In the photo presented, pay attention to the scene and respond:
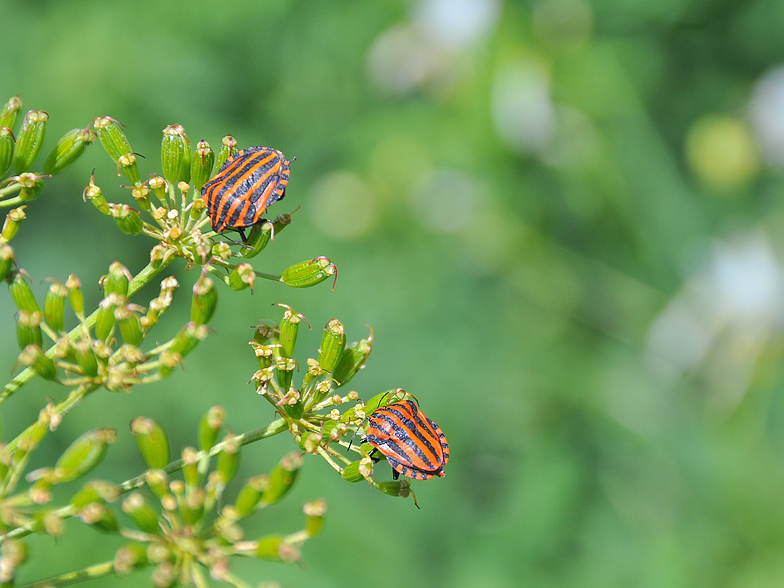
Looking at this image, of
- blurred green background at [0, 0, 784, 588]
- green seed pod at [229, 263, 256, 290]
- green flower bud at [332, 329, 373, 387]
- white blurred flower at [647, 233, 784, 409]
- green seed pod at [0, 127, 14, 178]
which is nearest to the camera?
green seed pod at [229, 263, 256, 290]

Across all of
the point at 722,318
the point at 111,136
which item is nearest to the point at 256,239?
the point at 111,136

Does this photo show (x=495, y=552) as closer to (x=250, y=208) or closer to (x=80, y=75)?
(x=250, y=208)

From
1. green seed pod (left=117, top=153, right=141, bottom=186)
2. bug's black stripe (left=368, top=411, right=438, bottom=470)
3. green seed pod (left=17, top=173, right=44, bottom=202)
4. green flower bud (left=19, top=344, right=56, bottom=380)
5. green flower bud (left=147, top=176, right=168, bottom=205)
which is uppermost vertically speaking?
green seed pod (left=117, top=153, right=141, bottom=186)

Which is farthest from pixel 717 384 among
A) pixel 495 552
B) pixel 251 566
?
pixel 251 566

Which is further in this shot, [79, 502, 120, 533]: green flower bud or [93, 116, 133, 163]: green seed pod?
[93, 116, 133, 163]: green seed pod

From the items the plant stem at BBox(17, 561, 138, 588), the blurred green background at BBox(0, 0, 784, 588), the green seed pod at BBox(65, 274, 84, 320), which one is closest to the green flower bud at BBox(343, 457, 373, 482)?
the plant stem at BBox(17, 561, 138, 588)

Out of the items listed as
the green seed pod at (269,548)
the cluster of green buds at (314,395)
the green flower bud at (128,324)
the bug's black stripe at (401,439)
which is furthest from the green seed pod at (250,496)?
the green flower bud at (128,324)

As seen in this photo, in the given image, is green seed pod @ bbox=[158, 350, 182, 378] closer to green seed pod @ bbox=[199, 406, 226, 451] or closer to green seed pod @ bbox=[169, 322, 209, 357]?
green seed pod @ bbox=[169, 322, 209, 357]

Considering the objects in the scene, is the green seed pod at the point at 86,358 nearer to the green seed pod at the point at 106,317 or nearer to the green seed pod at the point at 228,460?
the green seed pod at the point at 106,317
